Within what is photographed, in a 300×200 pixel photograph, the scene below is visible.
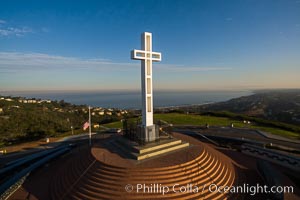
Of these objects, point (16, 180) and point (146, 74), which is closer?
point (16, 180)

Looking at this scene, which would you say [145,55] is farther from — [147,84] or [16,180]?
[16,180]

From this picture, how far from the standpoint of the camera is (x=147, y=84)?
12.3 metres

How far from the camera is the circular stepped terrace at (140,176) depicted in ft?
26.5

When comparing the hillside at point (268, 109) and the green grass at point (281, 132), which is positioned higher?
the green grass at point (281, 132)

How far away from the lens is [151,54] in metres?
12.3

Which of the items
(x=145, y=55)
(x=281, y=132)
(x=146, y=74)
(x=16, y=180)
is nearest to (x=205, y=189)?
(x=146, y=74)

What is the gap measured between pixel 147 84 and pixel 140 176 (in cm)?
578

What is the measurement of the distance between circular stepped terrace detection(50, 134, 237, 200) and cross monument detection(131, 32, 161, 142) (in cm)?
202

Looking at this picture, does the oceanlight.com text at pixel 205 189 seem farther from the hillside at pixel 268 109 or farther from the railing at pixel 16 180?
the hillside at pixel 268 109

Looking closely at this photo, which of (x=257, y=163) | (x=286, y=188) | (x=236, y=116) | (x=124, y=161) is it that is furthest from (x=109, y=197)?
(x=236, y=116)

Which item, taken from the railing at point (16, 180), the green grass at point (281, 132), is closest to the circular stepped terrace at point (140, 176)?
the railing at point (16, 180)

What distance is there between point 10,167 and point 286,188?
50.7 ft

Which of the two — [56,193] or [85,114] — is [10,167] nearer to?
[56,193]

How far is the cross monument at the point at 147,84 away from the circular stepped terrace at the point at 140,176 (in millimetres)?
2017
